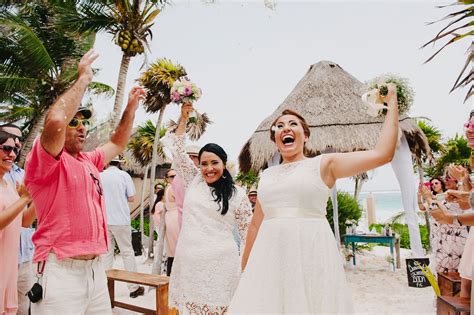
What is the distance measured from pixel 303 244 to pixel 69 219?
133 centimetres

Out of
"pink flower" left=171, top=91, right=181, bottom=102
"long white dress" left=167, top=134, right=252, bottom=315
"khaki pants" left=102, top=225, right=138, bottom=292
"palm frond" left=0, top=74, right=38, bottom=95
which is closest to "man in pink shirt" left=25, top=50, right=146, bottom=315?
"long white dress" left=167, top=134, right=252, bottom=315

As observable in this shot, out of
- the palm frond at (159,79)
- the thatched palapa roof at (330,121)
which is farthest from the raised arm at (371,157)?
the palm frond at (159,79)

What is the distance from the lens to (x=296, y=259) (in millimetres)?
2221

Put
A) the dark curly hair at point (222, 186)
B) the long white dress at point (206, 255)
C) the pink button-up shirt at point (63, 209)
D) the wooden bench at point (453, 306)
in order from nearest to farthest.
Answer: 1. the pink button-up shirt at point (63, 209)
2. the long white dress at point (206, 255)
3. the dark curly hair at point (222, 186)
4. the wooden bench at point (453, 306)

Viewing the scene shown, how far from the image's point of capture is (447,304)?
375 centimetres

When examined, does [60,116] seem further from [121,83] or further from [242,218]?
[121,83]

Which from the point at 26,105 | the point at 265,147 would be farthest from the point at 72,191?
the point at 26,105

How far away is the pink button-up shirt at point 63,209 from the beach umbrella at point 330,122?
304 inches

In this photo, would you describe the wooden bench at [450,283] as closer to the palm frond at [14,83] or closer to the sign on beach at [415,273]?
the sign on beach at [415,273]

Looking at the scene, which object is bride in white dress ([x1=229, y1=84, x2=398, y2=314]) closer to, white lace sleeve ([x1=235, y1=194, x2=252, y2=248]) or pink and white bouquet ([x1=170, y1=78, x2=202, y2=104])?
white lace sleeve ([x1=235, y1=194, x2=252, y2=248])

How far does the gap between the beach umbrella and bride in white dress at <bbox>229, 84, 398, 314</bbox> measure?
736cm

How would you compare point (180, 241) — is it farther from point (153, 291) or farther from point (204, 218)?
point (153, 291)

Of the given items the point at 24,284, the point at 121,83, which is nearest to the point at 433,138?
the point at 121,83

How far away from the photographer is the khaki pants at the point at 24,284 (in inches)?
146
